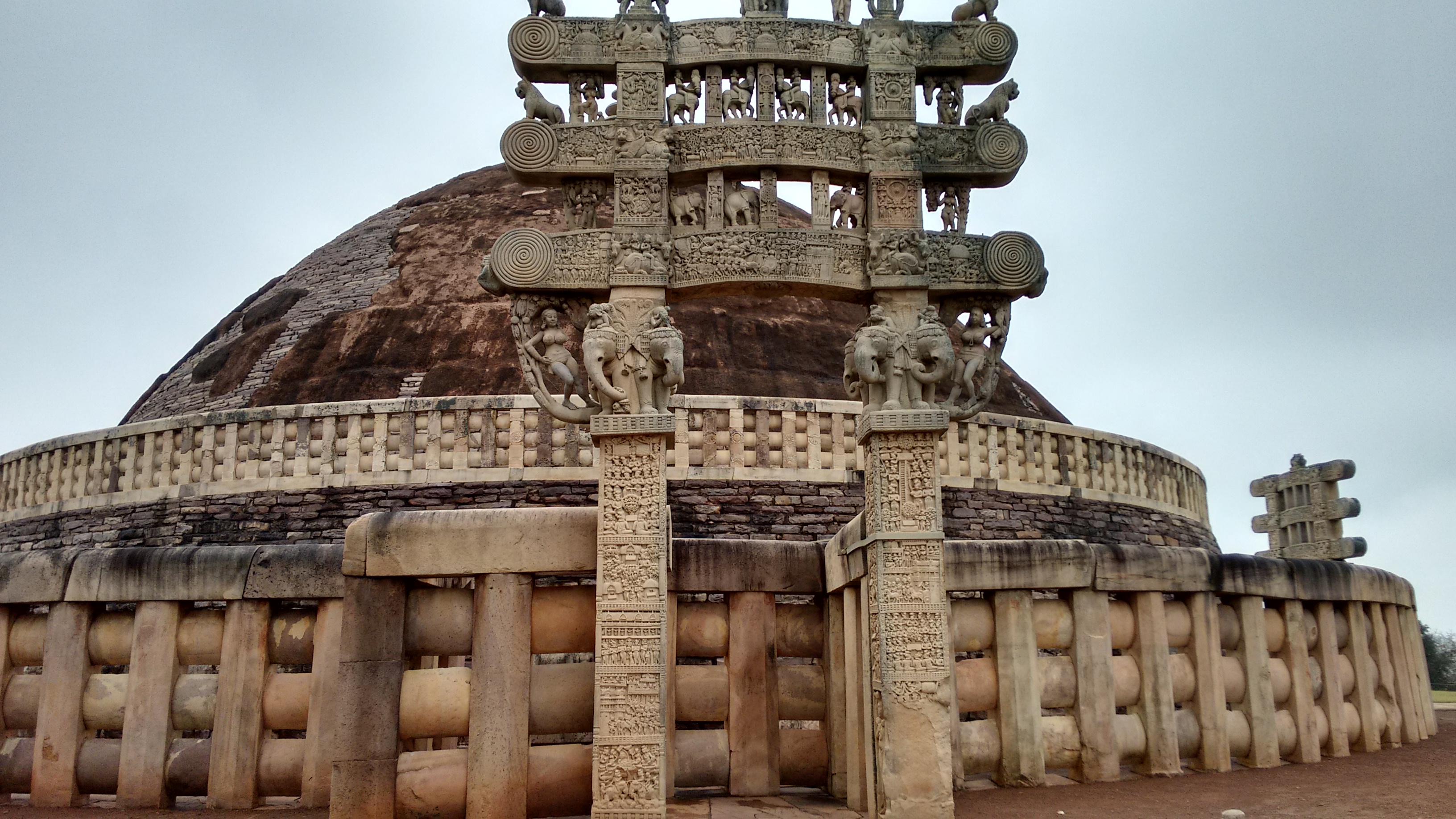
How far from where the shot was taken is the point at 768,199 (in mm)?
6812

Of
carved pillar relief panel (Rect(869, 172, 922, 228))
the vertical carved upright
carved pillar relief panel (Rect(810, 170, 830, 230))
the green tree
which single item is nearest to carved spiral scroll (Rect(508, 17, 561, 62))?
carved pillar relief panel (Rect(810, 170, 830, 230))

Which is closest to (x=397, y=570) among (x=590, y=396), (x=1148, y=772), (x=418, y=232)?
(x=590, y=396)

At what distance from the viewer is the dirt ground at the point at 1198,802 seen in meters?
5.86

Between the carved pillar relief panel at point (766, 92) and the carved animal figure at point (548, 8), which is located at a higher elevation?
the carved animal figure at point (548, 8)

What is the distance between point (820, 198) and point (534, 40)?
206cm

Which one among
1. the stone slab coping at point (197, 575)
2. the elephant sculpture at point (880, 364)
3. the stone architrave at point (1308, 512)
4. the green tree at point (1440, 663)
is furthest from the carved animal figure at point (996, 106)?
the green tree at point (1440, 663)

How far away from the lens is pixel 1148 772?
6938mm

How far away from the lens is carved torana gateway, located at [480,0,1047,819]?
5973mm

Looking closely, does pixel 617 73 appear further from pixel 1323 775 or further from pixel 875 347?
pixel 1323 775

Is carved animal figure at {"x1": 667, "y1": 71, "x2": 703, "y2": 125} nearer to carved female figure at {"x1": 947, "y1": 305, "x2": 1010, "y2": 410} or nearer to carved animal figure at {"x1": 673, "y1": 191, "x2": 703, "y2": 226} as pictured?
carved animal figure at {"x1": 673, "y1": 191, "x2": 703, "y2": 226}

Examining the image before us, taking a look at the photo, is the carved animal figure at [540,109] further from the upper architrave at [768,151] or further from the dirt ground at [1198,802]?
the dirt ground at [1198,802]

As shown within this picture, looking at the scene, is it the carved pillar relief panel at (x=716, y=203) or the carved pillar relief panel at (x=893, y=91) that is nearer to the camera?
the carved pillar relief panel at (x=716, y=203)

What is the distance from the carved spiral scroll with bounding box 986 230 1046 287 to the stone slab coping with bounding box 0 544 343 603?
4192 millimetres

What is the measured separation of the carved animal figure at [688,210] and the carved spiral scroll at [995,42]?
4.90ft
